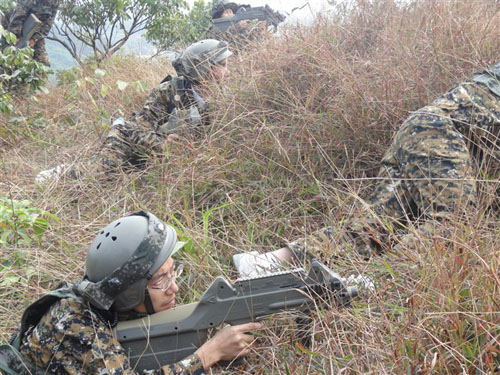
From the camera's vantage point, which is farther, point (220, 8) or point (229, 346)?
point (220, 8)

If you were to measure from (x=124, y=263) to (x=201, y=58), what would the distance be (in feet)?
11.5

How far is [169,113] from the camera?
214 inches

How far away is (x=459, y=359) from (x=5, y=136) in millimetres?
5538

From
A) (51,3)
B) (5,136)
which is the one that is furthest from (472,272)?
(51,3)

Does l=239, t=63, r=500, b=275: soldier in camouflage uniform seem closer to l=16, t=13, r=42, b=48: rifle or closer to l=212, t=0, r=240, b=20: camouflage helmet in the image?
l=16, t=13, r=42, b=48: rifle

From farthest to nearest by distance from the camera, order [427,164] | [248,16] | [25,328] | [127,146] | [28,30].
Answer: [248,16]
[28,30]
[127,146]
[427,164]
[25,328]

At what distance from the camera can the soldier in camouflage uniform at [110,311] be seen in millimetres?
2115

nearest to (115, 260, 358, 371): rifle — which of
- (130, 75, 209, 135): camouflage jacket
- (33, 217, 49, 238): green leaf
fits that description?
(33, 217, 49, 238): green leaf

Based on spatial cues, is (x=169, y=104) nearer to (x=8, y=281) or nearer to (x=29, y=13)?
(x=8, y=281)

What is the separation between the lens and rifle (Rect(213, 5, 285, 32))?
8930mm

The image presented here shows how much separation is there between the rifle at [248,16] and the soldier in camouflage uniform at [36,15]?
8.82 ft

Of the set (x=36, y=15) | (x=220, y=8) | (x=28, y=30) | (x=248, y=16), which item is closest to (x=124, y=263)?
(x=28, y=30)

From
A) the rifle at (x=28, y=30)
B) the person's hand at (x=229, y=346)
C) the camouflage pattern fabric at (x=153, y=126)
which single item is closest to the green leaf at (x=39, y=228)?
the camouflage pattern fabric at (x=153, y=126)

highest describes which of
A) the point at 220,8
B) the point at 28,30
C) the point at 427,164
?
the point at 28,30
